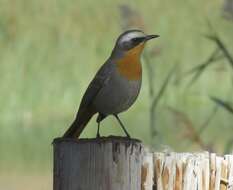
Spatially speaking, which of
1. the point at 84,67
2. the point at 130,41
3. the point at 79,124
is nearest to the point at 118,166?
the point at 79,124

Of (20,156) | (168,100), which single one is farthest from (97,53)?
(20,156)

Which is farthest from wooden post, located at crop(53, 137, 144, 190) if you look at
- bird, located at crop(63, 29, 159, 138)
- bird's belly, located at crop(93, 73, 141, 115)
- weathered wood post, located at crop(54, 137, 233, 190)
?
bird's belly, located at crop(93, 73, 141, 115)

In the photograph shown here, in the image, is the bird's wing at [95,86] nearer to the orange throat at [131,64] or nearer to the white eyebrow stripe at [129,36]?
the orange throat at [131,64]

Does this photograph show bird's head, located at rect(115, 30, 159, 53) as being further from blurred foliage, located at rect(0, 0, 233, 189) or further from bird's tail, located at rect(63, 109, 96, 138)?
blurred foliage, located at rect(0, 0, 233, 189)

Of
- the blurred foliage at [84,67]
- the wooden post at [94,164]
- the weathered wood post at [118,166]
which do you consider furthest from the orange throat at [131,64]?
the blurred foliage at [84,67]

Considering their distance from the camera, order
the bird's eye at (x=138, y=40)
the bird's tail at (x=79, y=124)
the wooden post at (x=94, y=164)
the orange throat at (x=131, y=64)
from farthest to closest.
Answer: the bird's eye at (x=138, y=40) → the orange throat at (x=131, y=64) → the bird's tail at (x=79, y=124) → the wooden post at (x=94, y=164)

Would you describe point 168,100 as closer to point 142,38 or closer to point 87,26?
point 87,26

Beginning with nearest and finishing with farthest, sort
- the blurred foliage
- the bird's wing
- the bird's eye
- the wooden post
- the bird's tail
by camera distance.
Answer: the wooden post
the bird's tail
the bird's wing
the bird's eye
the blurred foliage

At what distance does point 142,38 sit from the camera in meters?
5.68

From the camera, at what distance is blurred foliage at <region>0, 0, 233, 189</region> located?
440 inches

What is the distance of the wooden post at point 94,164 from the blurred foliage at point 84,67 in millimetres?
5828

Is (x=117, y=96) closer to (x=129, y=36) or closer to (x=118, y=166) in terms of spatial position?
(x=129, y=36)

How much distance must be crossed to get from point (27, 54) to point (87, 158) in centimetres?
935

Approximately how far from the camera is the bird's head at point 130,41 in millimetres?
5562
